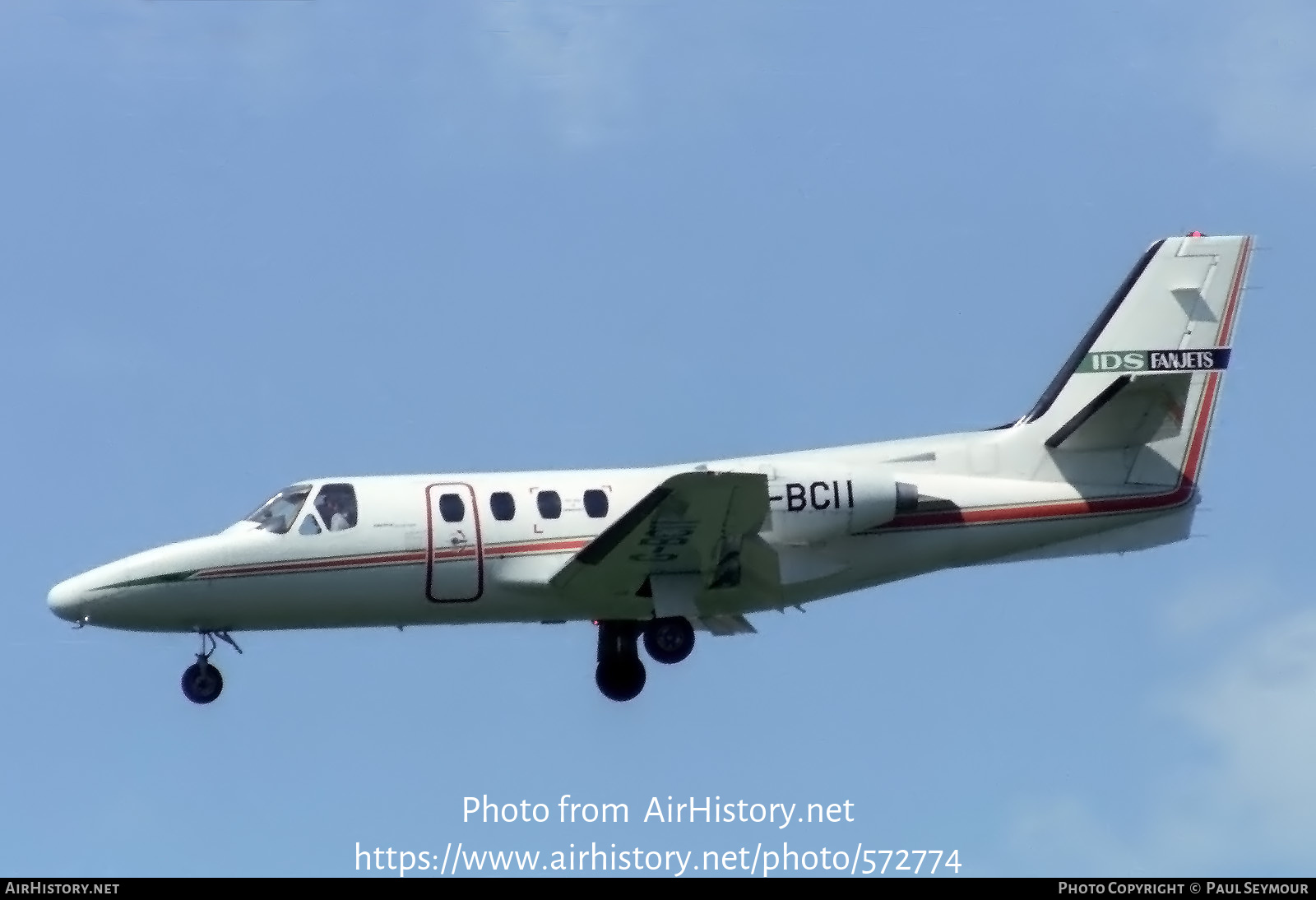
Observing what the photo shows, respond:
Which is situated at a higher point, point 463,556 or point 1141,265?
point 1141,265

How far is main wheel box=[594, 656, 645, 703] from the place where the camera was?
95.0 feet

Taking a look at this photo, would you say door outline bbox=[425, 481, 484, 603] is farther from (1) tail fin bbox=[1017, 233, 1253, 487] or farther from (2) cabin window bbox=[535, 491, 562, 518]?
(1) tail fin bbox=[1017, 233, 1253, 487]

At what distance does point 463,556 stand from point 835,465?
4.90 meters

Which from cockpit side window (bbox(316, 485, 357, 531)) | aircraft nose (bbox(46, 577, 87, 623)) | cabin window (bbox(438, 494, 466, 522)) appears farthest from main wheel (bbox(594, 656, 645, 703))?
aircraft nose (bbox(46, 577, 87, 623))

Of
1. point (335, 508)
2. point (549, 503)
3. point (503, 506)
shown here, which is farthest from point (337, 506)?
point (549, 503)

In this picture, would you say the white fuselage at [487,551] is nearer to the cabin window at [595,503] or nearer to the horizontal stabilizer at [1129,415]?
the cabin window at [595,503]

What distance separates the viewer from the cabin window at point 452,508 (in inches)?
1107

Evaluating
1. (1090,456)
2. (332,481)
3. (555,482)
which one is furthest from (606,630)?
(1090,456)

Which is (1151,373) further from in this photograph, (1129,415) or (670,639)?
(670,639)

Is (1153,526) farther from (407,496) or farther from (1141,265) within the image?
(407,496)

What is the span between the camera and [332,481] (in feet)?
93.1

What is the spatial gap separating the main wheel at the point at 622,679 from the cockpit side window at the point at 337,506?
3.85 meters

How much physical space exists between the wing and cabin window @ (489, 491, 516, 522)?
1075mm

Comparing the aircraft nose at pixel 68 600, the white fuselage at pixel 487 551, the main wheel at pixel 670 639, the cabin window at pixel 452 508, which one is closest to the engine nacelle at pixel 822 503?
the white fuselage at pixel 487 551
